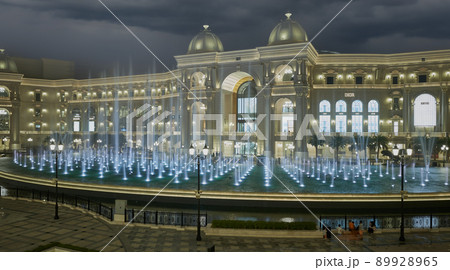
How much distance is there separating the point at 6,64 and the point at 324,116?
257ft

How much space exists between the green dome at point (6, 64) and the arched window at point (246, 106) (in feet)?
195

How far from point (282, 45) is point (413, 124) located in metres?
27.1

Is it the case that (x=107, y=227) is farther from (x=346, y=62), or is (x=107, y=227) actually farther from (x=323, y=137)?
(x=346, y=62)

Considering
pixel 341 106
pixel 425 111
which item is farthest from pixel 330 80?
pixel 425 111

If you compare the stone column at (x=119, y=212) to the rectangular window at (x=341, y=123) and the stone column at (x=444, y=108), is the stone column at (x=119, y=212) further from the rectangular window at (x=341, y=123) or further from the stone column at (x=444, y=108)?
the stone column at (x=444, y=108)

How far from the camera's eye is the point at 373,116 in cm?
6519

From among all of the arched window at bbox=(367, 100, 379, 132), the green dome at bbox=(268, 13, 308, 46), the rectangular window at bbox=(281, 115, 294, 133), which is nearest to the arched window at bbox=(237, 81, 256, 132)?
the rectangular window at bbox=(281, 115, 294, 133)

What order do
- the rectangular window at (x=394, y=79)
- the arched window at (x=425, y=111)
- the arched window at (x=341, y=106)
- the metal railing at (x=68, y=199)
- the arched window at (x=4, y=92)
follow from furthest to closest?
the arched window at (x=4, y=92)
the arched window at (x=341, y=106)
the rectangular window at (x=394, y=79)
the arched window at (x=425, y=111)
the metal railing at (x=68, y=199)

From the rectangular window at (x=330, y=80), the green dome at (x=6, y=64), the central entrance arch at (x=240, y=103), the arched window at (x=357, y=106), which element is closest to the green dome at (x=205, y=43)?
the central entrance arch at (x=240, y=103)

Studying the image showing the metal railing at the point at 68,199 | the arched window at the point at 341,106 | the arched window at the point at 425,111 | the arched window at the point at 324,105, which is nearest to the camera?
the metal railing at the point at 68,199

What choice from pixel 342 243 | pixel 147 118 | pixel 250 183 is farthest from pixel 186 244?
pixel 147 118

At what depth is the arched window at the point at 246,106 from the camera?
72519mm

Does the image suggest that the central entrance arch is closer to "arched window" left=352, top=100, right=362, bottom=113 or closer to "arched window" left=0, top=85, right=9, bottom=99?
"arched window" left=352, top=100, right=362, bottom=113

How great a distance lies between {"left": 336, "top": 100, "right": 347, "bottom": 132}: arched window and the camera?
65.4 meters
